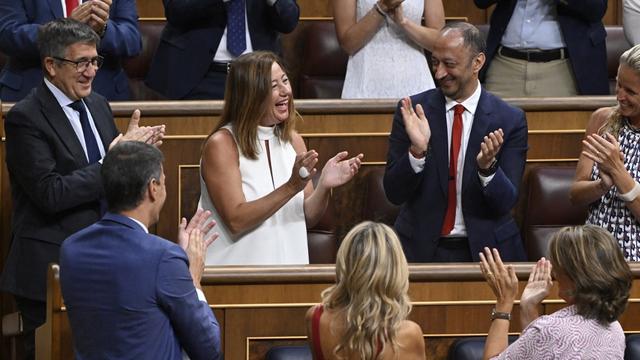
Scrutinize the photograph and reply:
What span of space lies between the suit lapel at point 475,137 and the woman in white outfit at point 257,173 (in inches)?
12.2

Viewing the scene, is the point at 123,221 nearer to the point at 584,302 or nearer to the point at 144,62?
the point at 584,302

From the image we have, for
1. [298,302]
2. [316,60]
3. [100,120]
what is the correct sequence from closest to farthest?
[298,302] → [100,120] → [316,60]

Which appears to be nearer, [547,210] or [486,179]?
[486,179]

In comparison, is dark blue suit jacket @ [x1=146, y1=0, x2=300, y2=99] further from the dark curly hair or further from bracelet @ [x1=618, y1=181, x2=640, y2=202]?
the dark curly hair

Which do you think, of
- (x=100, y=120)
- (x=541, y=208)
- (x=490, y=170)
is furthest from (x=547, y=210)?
(x=100, y=120)

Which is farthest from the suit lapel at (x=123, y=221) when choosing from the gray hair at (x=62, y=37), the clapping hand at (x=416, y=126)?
the clapping hand at (x=416, y=126)

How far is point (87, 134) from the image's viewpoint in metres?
3.43

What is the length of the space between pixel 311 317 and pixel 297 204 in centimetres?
87

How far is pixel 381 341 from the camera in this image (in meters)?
2.50

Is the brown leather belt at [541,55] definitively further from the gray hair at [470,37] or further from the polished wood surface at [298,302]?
the polished wood surface at [298,302]

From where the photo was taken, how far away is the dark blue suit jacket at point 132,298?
8.39 ft

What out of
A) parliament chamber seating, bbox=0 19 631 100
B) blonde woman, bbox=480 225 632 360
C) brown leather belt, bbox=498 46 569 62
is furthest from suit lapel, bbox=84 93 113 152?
brown leather belt, bbox=498 46 569 62

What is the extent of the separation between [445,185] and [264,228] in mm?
483

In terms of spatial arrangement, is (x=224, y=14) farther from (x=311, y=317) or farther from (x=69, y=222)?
(x=311, y=317)
